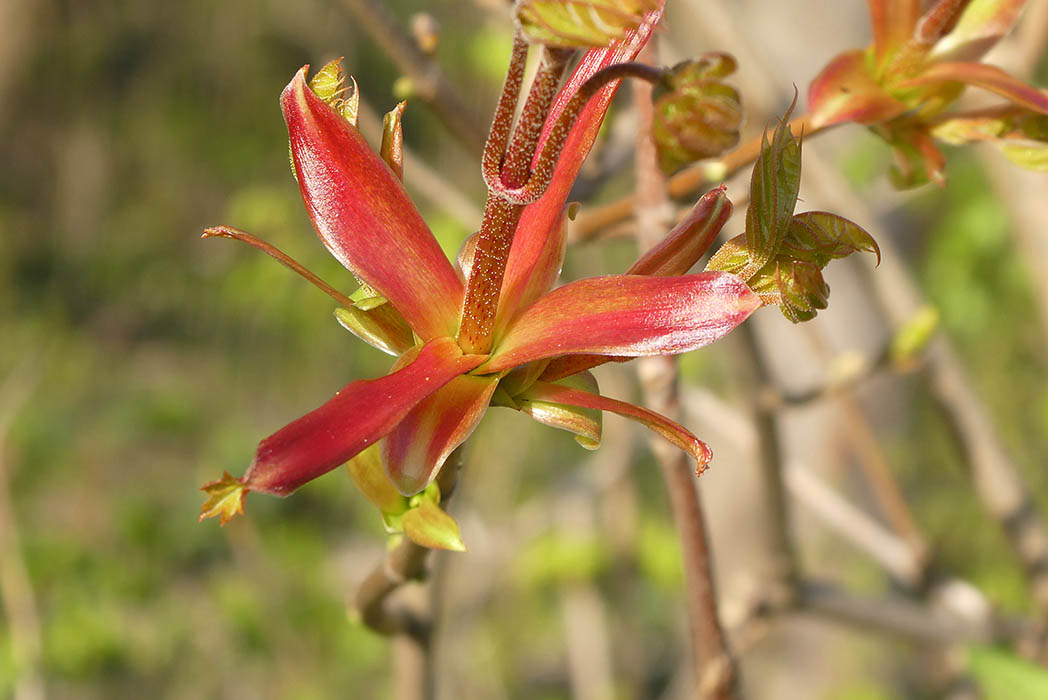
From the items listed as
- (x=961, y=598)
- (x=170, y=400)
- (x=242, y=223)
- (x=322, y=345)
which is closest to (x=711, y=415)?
(x=961, y=598)

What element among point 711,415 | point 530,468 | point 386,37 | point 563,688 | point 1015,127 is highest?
point 386,37

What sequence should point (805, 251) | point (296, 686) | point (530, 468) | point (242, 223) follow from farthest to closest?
point (530, 468) → point (242, 223) → point (296, 686) → point (805, 251)

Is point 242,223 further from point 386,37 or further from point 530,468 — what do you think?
point 386,37

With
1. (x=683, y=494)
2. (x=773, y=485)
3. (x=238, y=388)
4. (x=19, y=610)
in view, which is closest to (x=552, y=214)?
(x=683, y=494)

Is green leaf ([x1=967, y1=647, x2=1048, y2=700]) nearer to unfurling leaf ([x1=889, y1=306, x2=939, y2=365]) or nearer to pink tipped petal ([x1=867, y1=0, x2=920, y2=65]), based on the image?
unfurling leaf ([x1=889, y1=306, x2=939, y2=365])

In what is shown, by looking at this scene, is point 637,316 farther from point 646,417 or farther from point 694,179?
point 694,179

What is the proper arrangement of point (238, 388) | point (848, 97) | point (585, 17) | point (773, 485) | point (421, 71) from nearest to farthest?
1. point (585, 17)
2. point (848, 97)
3. point (421, 71)
4. point (773, 485)
5. point (238, 388)

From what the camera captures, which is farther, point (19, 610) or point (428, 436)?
point (19, 610)
